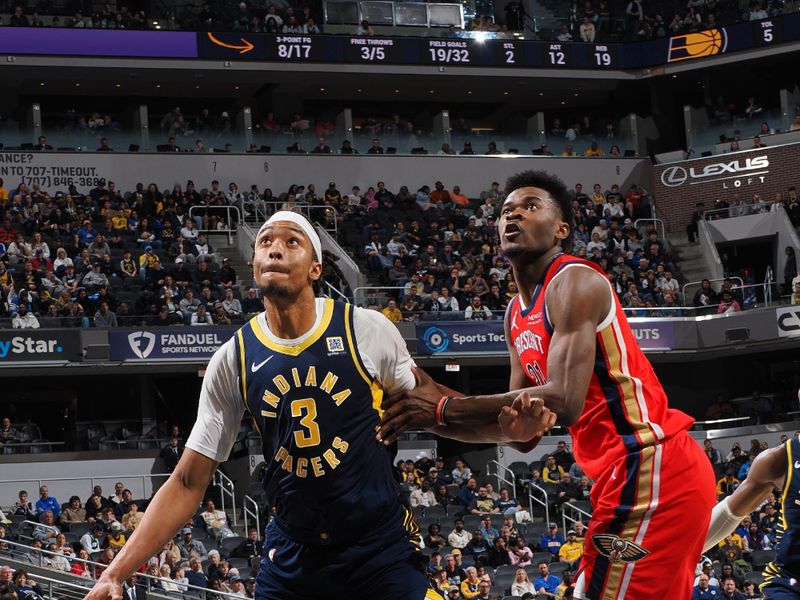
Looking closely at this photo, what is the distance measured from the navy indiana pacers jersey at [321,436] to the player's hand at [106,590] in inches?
29.7

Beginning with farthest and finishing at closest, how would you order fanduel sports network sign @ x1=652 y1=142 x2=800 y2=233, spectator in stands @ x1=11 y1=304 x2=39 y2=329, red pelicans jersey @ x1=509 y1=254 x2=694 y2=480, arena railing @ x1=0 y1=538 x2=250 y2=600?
fanduel sports network sign @ x1=652 y1=142 x2=800 y2=233, spectator in stands @ x1=11 y1=304 x2=39 y2=329, arena railing @ x1=0 y1=538 x2=250 y2=600, red pelicans jersey @ x1=509 y1=254 x2=694 y2=480

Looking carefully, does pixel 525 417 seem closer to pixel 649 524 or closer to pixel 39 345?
pixel 649 524

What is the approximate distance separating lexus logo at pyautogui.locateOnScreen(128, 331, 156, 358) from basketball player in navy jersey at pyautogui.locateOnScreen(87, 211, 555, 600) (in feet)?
68.8

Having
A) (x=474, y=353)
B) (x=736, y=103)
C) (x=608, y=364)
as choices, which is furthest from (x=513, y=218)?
(x=736, y=103)

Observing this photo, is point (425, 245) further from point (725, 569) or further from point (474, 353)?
point (725, 569)

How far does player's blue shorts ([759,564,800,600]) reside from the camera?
660 centimetres

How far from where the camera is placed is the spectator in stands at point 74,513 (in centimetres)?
2009

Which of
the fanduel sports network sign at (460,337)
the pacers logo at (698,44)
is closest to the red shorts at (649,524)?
the fanduel sports network sign at (460,337)

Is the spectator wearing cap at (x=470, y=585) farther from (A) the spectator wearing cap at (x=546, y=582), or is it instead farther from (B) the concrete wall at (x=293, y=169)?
(B) the concrete wall at (x=293, y=169)

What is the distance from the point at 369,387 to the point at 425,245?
27.0 m

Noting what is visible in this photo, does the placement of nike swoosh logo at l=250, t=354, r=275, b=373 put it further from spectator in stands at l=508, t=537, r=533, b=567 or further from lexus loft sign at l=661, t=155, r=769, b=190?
lexus loft sign at l=661, t=155, r=769, b=190

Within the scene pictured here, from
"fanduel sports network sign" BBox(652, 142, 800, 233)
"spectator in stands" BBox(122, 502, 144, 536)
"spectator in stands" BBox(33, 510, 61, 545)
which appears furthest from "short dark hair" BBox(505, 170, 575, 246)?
"fanduel sports network sign" BBox(652, 142, 800, 233)

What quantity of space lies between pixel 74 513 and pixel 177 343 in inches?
256

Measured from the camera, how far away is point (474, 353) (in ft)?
94.3
